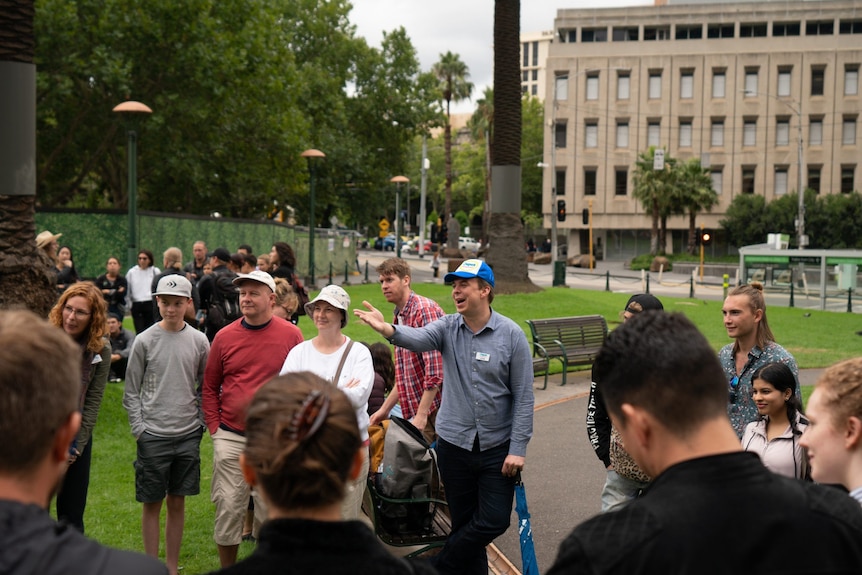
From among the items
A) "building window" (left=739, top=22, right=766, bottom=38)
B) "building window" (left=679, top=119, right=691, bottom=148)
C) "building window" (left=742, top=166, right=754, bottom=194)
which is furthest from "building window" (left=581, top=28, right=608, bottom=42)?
"building window" (left=742, top=166, right=754, bottom=194)

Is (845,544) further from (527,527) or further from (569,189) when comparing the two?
(569,189)

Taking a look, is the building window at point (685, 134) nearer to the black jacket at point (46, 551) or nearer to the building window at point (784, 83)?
the building window at point (784, 83)

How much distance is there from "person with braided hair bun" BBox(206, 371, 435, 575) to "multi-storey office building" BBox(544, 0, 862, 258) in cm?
6353

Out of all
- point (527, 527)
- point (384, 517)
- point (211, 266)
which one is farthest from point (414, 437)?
point (211, 266)

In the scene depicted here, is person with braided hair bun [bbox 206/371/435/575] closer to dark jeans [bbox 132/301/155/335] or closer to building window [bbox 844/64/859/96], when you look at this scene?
dark jeans [bbox 132/301/155/335]

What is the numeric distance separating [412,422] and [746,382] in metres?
2.29

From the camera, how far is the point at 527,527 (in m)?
5.28

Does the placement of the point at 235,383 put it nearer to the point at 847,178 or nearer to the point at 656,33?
the point at 847,178

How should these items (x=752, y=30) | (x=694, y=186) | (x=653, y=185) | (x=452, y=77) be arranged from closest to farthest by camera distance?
(x=694, y=186) < (x=653, y=185) < (x=752, y=30) < (x=452, y=77)

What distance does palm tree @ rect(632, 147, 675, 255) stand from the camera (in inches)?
2371

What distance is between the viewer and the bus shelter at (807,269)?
28219mm

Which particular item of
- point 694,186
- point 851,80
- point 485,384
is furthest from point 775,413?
point 851,80

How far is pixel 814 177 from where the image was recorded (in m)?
66.6

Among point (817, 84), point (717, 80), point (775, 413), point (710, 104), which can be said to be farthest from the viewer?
point (717, 80)
